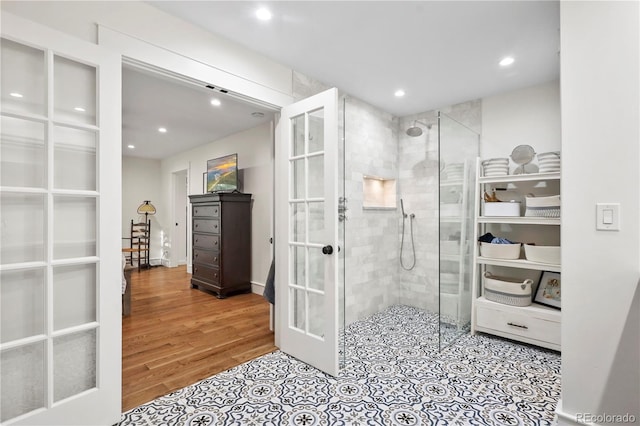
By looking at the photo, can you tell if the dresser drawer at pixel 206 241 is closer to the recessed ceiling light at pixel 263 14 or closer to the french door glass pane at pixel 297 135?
the french door glass pane at pixel 297 135

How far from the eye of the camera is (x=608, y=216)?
1472 millimetres

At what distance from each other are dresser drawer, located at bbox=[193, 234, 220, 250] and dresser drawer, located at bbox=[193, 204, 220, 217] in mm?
326

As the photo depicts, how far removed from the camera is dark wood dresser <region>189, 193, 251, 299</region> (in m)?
4.46

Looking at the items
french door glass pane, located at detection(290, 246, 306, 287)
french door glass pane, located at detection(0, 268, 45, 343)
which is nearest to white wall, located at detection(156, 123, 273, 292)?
french door glass pane, located at detection(290, 246, 306, 287)

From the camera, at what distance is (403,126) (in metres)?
4.00

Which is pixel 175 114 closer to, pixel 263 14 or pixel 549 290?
pixel 263 14

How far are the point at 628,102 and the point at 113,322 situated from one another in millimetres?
2824

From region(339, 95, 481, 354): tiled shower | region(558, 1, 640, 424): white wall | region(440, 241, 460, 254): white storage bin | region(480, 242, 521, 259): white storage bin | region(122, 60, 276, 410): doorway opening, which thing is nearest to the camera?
region(558, 1, 640, 424): white wall

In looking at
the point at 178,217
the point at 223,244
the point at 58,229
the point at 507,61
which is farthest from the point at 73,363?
the point at 178,217

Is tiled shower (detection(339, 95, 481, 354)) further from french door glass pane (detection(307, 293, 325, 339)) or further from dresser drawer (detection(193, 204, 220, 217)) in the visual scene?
dresser drawer (detection(193, 204, 220, 217))

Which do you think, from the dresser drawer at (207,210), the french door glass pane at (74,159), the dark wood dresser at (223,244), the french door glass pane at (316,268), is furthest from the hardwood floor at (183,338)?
the french door glass pane at (74,159)

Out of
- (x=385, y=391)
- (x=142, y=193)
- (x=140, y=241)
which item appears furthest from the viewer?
(x=142, y=193)

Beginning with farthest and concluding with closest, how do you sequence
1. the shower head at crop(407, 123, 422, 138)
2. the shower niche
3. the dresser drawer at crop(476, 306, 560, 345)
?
1. the shower niche
2. the shower head at crop(407, 123, 422, 138)
3. the dresser drawer at crop(476, 306, 560, 345)

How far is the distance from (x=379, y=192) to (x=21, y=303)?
3329 mm
